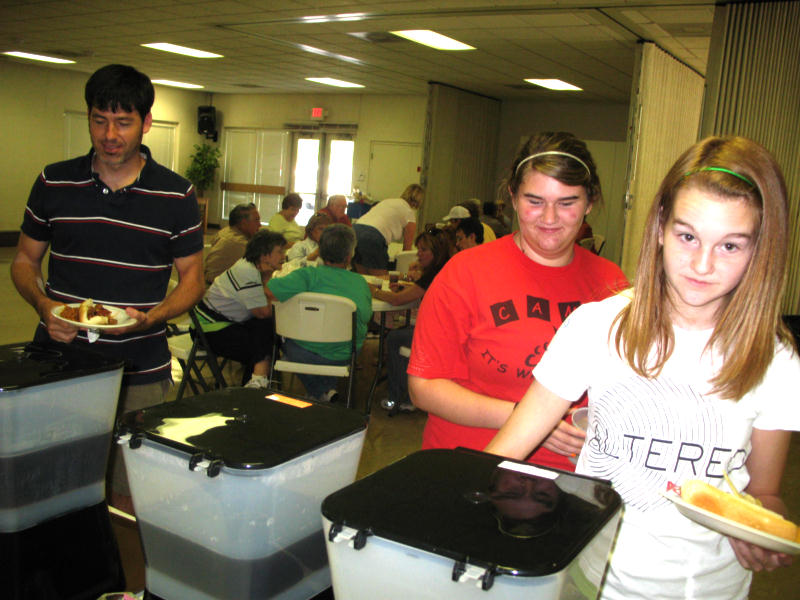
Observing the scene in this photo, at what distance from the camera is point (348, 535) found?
75 cm

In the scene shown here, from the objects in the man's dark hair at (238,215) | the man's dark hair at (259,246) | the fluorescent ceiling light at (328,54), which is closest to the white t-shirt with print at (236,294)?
the man's dark hair at (259,246)

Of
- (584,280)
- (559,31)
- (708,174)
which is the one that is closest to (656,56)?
(559,31)

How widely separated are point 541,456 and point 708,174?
2.41 ft

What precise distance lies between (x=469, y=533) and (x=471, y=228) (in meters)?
5.34

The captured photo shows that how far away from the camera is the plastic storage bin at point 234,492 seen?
3.11 feet

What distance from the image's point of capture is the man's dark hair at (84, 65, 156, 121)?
6.30ft

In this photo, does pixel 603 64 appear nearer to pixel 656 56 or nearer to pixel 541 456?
pixel 656 56

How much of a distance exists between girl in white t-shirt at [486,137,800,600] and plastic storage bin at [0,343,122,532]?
0.84m

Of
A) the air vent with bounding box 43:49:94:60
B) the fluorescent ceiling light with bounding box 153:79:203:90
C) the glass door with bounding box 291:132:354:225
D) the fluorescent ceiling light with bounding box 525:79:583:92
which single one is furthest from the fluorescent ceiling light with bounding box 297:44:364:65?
the fluorescent ceiling light with bounding box 153:79:203:90

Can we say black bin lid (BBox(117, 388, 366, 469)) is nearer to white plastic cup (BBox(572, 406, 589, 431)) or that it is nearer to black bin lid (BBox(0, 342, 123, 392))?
black bin lid (BBox(0, 342, 123, 392))

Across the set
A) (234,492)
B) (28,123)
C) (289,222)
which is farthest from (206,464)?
(28,123)

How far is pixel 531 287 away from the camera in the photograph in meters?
1.57

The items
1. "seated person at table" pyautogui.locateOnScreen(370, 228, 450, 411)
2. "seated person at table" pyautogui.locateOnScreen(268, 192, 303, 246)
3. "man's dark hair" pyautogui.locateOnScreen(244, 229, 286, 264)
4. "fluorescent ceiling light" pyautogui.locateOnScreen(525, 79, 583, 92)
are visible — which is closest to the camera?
"man's dark hair" pyautogui.locateOnScreen(244, 229, 286, 264)

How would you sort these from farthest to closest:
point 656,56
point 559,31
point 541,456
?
point 656,56
point 559,31
point 541,456
